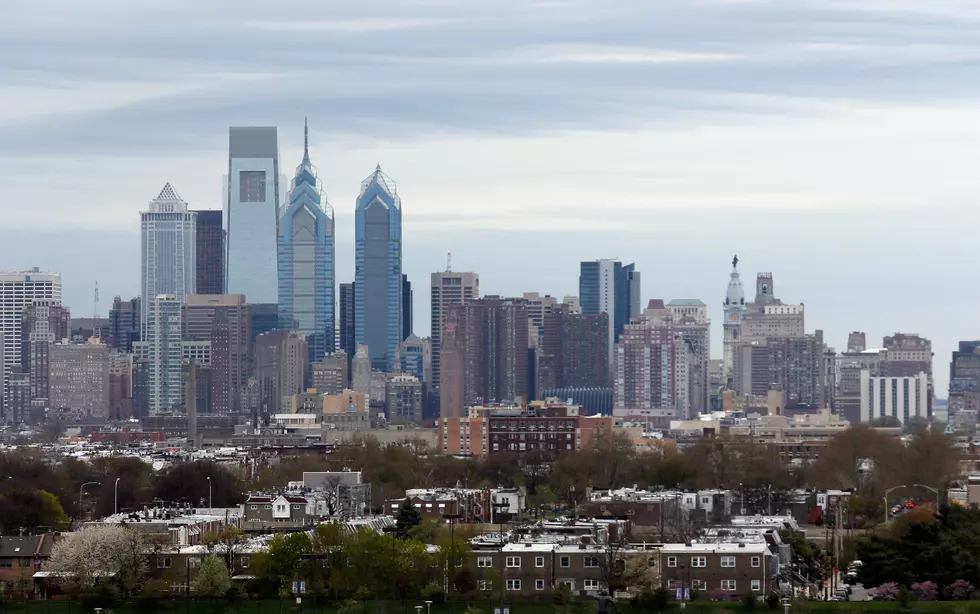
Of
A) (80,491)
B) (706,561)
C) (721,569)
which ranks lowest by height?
(80,491)

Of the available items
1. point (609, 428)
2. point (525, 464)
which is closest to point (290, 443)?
Answer: point (609, 428)

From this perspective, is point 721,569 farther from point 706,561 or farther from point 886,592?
point 886,592

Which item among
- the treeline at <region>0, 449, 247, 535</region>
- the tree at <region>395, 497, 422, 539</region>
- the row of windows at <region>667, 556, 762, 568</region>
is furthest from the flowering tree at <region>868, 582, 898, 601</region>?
the treeline at <region>0, 449, 247, 535</region>

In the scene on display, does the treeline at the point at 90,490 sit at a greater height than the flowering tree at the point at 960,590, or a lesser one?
lesser

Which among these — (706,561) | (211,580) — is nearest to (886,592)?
(706,561)

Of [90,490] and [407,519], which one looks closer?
[407,519]

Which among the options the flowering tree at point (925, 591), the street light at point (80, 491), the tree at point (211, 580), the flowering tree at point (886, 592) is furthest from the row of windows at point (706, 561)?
the street light at point (80, 491)

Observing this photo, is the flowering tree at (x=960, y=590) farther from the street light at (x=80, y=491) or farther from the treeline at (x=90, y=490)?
the street light at (x=80, y=491)

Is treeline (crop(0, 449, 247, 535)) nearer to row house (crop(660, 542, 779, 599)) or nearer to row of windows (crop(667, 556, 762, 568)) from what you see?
row of windows (crop(667, 556, 762, 568))
